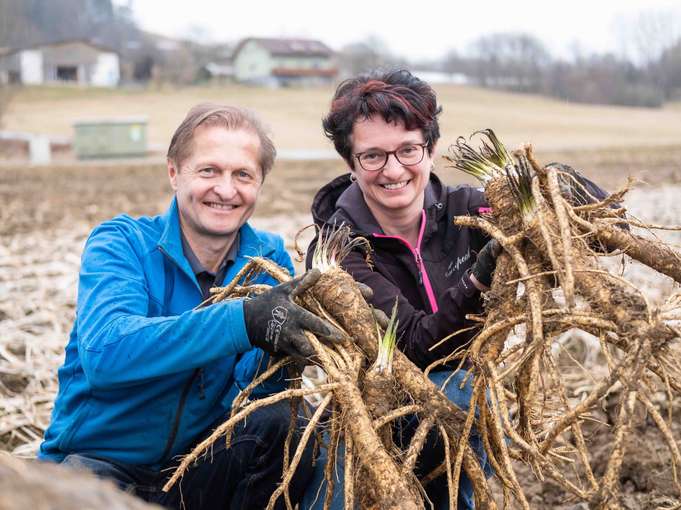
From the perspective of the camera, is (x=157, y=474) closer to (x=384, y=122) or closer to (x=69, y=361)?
(x=69, y=361)

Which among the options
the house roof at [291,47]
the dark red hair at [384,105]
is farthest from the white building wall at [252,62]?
the dark red hair at [384,105]

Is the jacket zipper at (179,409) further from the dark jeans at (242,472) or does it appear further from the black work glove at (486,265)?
the black work glove at (486,265)

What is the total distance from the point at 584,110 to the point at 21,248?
4033cm

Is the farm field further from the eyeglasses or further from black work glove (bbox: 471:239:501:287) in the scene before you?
the eyeglasses

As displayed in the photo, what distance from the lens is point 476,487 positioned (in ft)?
7.76

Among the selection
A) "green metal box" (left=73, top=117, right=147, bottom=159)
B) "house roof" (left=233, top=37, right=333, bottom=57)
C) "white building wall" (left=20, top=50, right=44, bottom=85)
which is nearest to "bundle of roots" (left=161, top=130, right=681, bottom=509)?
"green metal box" (left=73, top=117, right=147, bottom=159)

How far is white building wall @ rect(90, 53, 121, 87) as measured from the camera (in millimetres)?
59656

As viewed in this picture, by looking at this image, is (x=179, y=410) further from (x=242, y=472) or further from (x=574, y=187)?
→ (x=574, y=187)

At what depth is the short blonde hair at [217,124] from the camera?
274 centimetres

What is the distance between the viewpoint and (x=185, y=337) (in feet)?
7.34

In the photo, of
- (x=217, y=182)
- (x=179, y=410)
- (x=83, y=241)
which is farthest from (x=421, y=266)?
(x=83, y=241)

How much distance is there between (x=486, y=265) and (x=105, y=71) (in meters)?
62.7

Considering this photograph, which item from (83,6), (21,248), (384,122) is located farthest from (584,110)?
(83,6)

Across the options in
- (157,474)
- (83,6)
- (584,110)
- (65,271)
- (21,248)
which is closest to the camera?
(157,474)
